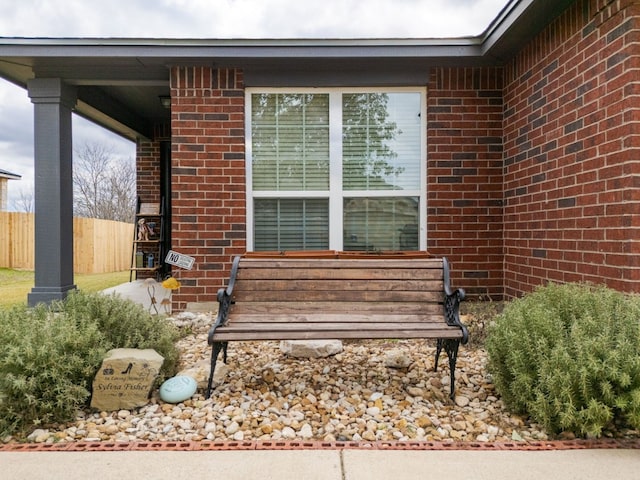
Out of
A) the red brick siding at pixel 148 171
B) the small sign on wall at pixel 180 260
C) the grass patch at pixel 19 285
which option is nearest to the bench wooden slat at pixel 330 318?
the small sign on wall at pixel 180 260

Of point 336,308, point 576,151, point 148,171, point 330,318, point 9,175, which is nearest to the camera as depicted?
point 330,318

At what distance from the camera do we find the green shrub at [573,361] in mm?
2127

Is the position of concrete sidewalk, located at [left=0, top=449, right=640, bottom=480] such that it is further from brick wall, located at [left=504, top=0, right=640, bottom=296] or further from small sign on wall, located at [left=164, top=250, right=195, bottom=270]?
small sign on wall, located at [left=164, top=250, right=195, bottom=270]

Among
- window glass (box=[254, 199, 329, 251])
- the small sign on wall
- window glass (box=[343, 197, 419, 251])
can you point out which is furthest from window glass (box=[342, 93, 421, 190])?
the small sign on wall

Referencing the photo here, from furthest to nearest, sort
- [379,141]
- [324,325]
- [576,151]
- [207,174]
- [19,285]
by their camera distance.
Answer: [19,285], [379,141], [207,174], [576,151], [324,325]

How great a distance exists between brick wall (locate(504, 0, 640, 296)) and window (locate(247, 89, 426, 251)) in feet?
3.54

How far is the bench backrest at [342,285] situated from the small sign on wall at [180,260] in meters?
1.73

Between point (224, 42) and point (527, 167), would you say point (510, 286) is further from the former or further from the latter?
point (224, 42)

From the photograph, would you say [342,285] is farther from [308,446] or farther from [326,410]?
[308,446]

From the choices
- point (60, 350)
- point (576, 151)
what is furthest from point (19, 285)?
point (576, 151)

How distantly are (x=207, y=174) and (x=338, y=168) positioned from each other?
1.53m

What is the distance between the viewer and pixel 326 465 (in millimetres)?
1976

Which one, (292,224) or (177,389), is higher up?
(292,224)

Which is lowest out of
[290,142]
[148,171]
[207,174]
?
[207,174]
